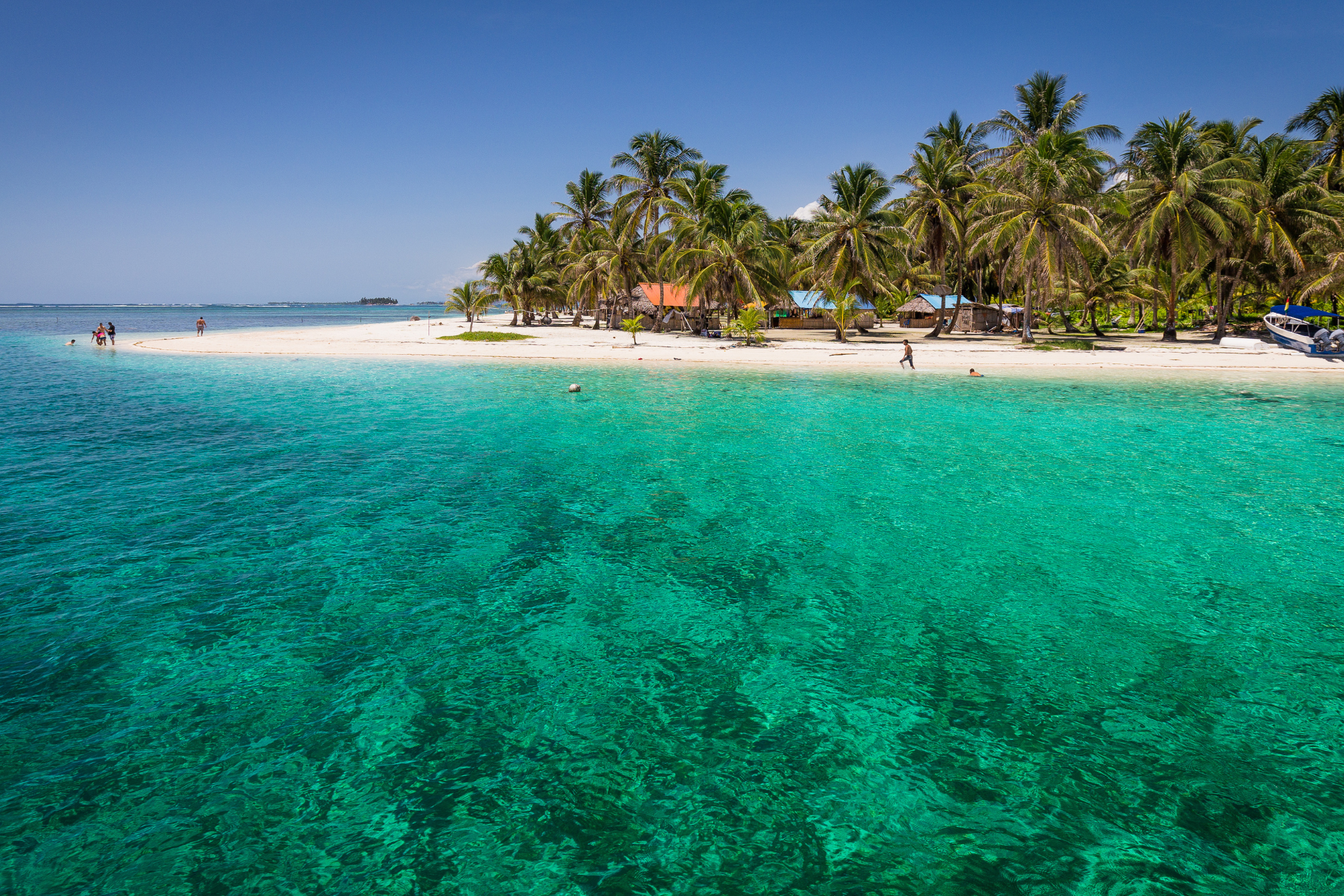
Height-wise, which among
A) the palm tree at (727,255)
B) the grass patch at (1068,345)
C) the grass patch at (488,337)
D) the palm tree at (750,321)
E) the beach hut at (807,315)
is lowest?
the grass patch at (1068,345)

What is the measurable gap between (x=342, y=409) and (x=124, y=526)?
A: 38.1 feet

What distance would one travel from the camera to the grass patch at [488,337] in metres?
49.3

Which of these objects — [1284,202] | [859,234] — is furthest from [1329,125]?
[859,234]

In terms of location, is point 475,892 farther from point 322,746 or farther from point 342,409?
point 342,409

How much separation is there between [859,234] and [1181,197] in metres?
16.3

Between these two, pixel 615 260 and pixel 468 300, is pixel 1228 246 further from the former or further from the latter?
pixel 468 300

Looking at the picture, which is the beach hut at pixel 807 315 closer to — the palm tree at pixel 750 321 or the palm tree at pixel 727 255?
the palm tree at pixel 727 255

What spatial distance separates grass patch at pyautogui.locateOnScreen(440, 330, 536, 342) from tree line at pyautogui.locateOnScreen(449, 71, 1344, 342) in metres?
4.25

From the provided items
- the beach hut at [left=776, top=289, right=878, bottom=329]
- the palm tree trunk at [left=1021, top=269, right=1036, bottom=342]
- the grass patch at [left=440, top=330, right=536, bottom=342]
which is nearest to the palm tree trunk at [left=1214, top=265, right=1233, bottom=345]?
the palm tree trunk at [left=1021, top=269, right=1036, bottom=342]

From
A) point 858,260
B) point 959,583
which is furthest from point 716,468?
point 858,260

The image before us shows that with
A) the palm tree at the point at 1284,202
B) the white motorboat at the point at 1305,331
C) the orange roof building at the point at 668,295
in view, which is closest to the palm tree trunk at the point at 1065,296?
the palm tree at the point at 1284,202

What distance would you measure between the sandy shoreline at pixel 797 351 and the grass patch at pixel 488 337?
3.76ft

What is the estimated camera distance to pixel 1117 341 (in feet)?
140

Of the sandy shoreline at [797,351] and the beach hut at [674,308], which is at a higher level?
the beach hut at [674,308]
